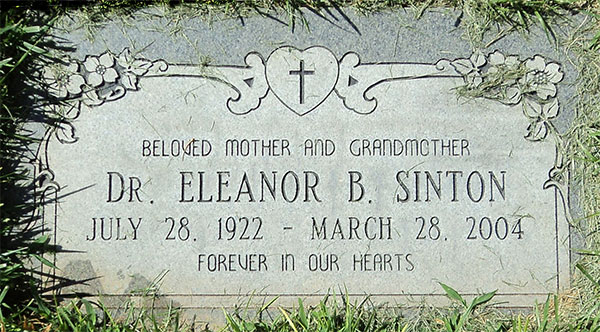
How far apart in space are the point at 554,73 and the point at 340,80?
1.06 meters

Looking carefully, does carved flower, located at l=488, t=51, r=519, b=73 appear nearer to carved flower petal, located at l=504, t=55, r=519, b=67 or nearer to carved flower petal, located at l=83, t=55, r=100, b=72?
carved flower petal, located at l=504, t=55, r=519, b=67

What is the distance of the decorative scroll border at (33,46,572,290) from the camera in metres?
2.83

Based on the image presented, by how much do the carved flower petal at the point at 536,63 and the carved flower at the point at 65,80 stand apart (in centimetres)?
220

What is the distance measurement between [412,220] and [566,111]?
0.94 metres

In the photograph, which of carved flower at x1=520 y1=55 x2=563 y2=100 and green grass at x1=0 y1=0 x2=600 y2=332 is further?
carved flower at x1=520 y1=55 x2=563 y2=100

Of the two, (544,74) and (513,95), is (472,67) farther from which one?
(544,74)

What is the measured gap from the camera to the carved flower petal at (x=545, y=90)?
9.32ft

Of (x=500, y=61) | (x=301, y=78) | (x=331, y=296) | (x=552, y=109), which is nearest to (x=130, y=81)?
(x=301, y=78)

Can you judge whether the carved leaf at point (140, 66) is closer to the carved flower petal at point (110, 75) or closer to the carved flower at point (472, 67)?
the carved flower petal at point (110, 75)

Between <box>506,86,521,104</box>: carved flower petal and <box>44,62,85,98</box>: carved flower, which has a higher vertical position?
<box>44,62,85,98</box>: carved flower

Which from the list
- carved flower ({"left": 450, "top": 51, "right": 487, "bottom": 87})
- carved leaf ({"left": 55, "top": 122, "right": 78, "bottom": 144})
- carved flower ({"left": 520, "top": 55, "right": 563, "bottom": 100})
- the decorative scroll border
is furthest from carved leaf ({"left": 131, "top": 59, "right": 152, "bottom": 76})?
carved flower ({"left": 520, "top": 55, "right": 563, "bottom": 100})

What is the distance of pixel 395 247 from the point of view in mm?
2773

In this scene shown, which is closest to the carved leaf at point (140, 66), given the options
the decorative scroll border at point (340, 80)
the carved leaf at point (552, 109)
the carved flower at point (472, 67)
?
the decorative scroll border at point (340, 80)

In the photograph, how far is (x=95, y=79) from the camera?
2.84 metres
